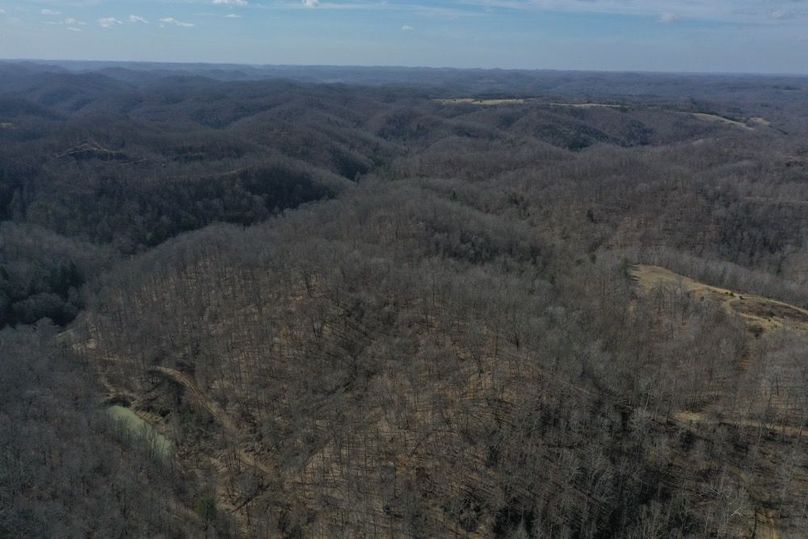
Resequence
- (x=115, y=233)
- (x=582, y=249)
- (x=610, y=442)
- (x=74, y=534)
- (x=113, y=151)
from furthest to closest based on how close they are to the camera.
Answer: (x=113, y=151), (x=115, y=233), (x=582, y=249), (x=610, y=442), (x=74, y=534)

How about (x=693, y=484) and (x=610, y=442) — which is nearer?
(x=693, y=484)

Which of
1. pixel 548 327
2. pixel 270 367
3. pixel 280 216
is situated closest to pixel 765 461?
pixel 548 327

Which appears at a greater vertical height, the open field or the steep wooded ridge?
the open field

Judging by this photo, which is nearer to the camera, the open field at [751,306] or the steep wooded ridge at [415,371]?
the steep wooded ridge at [415,371]

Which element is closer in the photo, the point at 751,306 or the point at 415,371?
the point at 415,371

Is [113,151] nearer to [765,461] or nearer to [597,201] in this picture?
[597,201]

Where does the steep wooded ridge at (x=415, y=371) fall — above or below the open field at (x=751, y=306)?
below

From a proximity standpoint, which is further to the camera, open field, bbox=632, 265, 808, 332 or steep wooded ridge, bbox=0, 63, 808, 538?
open field, bbox=632, 265, 808, 332

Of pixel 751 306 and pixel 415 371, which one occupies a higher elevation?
pixel 751 306
